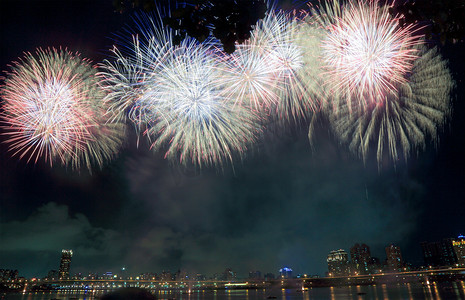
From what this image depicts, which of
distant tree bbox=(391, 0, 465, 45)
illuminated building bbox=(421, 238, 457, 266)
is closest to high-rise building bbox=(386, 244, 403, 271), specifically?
illuminated building bbox=(421, 238, 457, 266)

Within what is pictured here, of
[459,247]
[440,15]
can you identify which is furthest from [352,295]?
[459,247]

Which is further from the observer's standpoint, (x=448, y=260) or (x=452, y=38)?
(x=448, y=260)

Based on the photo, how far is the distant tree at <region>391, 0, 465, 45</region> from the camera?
453 cm

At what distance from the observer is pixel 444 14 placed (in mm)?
4305

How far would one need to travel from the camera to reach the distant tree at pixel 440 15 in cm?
453

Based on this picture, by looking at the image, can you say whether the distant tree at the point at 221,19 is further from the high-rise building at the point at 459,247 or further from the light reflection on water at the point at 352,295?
the high-rise building at the point at 459,247

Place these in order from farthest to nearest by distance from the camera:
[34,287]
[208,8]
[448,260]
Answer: [448,260] → [34,287] → [208,8]

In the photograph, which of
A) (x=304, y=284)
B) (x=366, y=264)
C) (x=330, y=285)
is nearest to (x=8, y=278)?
(x=304, y=284)

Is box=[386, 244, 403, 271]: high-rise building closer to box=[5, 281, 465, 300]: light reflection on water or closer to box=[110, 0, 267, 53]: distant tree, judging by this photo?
box=[5, 281, 465, 300]: light reflection on water

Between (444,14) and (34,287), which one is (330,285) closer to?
(34,287)

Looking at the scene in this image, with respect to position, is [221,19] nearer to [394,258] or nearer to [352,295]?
[352,295]

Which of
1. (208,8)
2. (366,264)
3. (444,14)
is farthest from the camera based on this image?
(366,264)

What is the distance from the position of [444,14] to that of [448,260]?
227130 mm

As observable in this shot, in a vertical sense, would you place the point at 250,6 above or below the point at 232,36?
above
